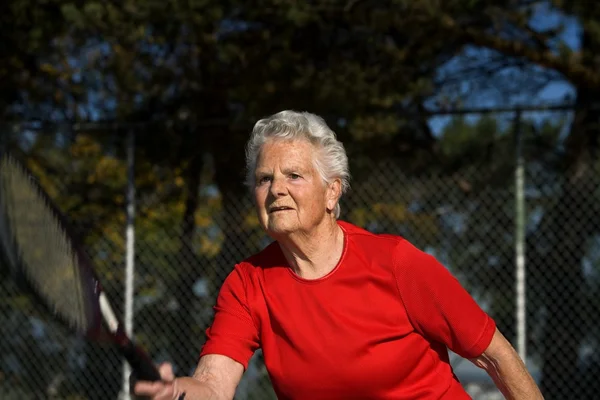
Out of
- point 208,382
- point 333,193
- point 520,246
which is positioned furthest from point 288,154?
point 520,246

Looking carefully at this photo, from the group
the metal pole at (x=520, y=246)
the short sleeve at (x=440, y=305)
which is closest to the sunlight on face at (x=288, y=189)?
the short sleeve at (x=440, y=305)

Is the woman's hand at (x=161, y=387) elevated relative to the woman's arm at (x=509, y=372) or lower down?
elevated

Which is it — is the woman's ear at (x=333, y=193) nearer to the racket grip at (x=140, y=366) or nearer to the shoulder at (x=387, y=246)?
the shoulder at (x=387, y=246)

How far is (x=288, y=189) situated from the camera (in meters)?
2.93

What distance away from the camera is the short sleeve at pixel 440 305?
2.83 m

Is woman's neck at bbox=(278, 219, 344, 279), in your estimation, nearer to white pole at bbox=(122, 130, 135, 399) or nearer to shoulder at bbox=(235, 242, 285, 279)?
shoulder at bbox=(235, 242, 285, 279)

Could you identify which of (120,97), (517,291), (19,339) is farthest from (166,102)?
(517,291)

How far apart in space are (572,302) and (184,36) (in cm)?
344

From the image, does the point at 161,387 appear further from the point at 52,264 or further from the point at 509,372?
the point at 509,372

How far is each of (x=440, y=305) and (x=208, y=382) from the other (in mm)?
744

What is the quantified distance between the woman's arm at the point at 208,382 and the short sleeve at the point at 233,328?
0.03m

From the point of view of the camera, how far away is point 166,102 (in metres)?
7.83

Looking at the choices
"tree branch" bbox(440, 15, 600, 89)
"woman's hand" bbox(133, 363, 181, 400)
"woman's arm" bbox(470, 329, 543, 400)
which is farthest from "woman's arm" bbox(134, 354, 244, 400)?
"tree branch" bbox(440, 15, 600, 89)

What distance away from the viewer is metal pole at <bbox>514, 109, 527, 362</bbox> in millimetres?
5977
